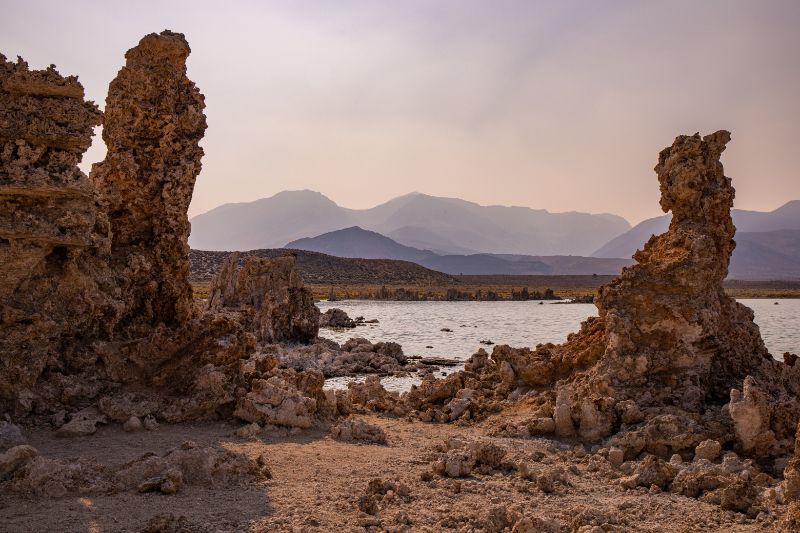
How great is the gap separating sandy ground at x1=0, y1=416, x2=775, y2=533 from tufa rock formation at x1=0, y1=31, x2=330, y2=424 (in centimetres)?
70

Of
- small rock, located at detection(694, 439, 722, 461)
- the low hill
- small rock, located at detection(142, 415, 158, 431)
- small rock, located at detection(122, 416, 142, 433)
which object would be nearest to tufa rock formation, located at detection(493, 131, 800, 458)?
small rock, located at detection(694, 439, 722, 461)

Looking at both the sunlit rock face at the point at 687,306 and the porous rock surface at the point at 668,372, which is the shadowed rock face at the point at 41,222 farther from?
the sunlit rock face at the point at 687,306

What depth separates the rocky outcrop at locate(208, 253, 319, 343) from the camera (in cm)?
2098

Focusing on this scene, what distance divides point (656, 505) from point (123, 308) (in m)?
6.83

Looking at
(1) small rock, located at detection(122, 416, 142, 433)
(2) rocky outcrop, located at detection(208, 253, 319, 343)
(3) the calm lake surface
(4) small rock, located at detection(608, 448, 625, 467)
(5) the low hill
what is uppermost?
(5) the low hill

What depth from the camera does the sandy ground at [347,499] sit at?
529 cm

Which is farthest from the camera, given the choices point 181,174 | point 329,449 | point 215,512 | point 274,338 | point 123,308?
point 274,338

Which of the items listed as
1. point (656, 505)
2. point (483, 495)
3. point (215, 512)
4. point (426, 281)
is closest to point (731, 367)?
point (656, 505)

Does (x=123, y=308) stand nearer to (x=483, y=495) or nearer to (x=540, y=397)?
(x=483, y=495)

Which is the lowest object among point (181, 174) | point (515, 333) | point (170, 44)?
point (515, 333)

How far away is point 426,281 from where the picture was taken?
90250 millimetres

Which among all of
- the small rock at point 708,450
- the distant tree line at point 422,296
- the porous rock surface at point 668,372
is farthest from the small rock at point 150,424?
the distant tree line at point 422,296

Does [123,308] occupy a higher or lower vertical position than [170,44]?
lower

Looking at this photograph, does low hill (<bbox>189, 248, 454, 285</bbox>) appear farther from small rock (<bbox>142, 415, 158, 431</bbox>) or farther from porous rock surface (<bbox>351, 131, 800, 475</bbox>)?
small rock (<bbox>142, 415, 158, 431</bbox>)
